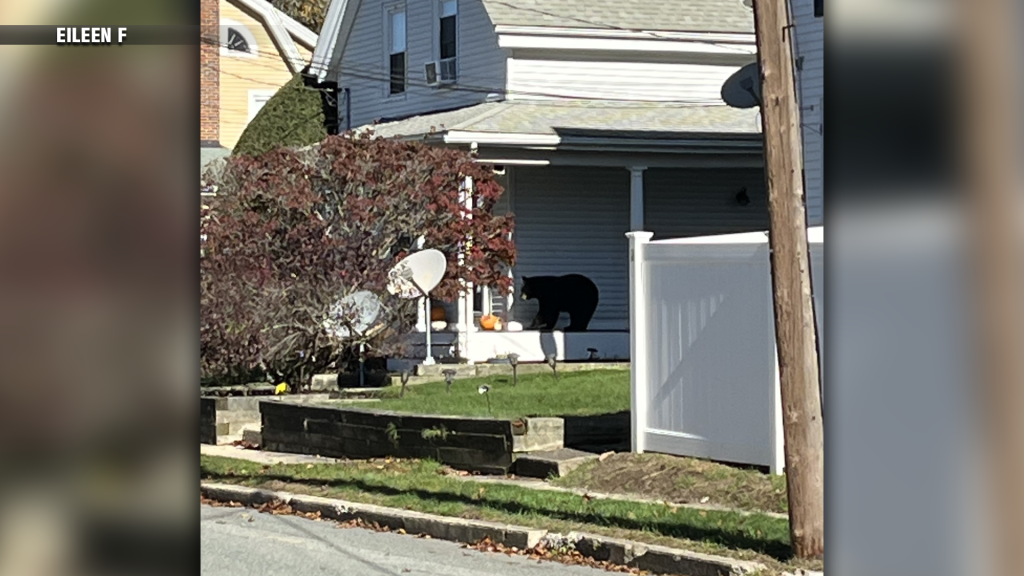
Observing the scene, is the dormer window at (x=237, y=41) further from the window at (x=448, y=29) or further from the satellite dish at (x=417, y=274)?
the satellite dish at (x=417, y=274)

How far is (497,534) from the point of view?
10914mm

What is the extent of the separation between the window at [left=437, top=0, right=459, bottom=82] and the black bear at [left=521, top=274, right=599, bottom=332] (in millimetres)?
4925

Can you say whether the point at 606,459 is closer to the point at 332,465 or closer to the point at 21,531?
the point at 332,465

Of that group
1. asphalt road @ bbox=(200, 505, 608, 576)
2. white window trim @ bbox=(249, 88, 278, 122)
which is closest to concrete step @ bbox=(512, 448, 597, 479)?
Answer: asphalt road @ bbox=(200, 505, 608, 576)

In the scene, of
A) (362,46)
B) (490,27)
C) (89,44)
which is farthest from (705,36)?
(89,44)

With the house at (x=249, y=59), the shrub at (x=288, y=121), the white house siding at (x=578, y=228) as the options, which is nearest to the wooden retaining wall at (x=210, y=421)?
the white house siding at (x=578, y=228)

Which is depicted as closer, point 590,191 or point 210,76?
point 590,191

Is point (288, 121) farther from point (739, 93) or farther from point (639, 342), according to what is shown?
point (639, 342)

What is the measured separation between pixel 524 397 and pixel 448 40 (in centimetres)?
1224

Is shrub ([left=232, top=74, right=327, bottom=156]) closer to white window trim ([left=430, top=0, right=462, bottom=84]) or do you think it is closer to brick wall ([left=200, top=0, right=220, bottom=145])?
brick wall ([left=200, top=0, right=220, bottom=145])

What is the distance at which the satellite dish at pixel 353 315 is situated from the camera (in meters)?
19.3

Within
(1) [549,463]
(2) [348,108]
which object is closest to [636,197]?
(2) [348,108]

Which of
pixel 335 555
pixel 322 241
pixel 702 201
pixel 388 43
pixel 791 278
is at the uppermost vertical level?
pixel 388 43

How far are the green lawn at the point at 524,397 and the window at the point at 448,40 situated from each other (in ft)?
29.0
